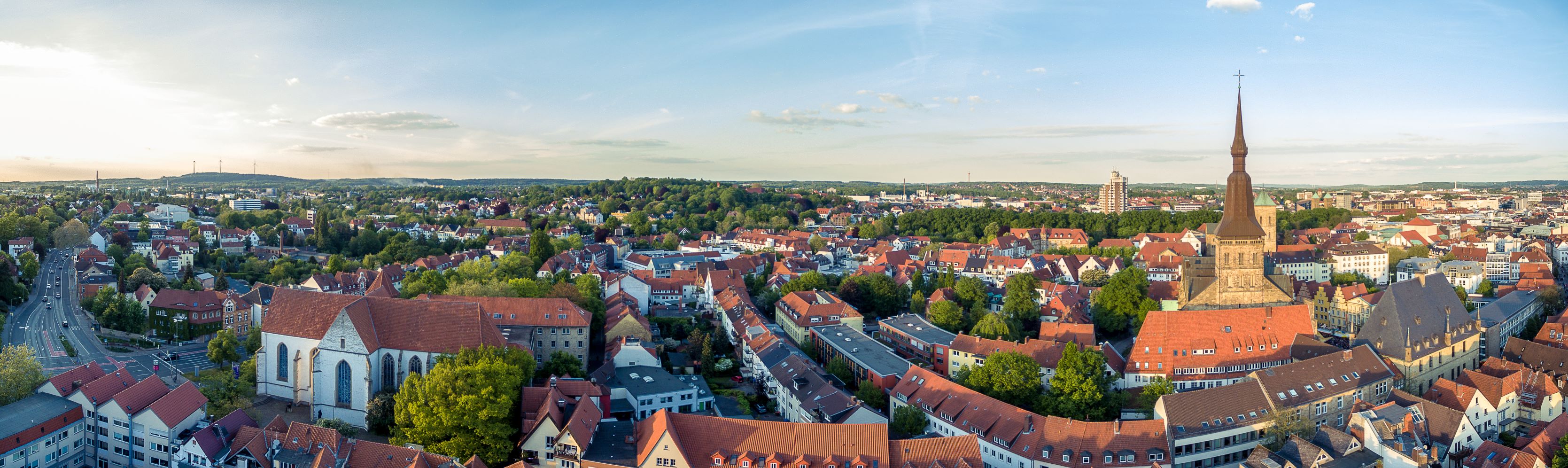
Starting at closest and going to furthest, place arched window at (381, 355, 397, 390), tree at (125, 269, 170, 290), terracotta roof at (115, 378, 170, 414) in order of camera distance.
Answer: terracotta roof at (115, 378, 170, 414) → arched window at (381, 355, 397, 390) → tree at (125, 269, 170, 290)

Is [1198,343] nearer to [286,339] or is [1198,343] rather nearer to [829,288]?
[829,288]

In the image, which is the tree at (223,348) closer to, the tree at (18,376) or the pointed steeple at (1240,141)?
the tree at (18,376)

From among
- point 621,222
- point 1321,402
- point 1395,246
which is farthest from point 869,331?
point 621,222

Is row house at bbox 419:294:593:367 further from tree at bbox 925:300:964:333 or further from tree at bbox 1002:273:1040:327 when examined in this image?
tree at bbox 1002:273:1040:327

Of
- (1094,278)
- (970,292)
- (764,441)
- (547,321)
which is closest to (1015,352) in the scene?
(764,441)

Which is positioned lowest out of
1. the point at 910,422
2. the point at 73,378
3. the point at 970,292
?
the point at 910,422

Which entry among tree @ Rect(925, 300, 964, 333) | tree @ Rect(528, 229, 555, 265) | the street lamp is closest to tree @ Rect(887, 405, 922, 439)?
tree @ Rect(925, 300, 964, 333)

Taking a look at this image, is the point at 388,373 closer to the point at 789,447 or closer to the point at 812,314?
the point at 789,447
